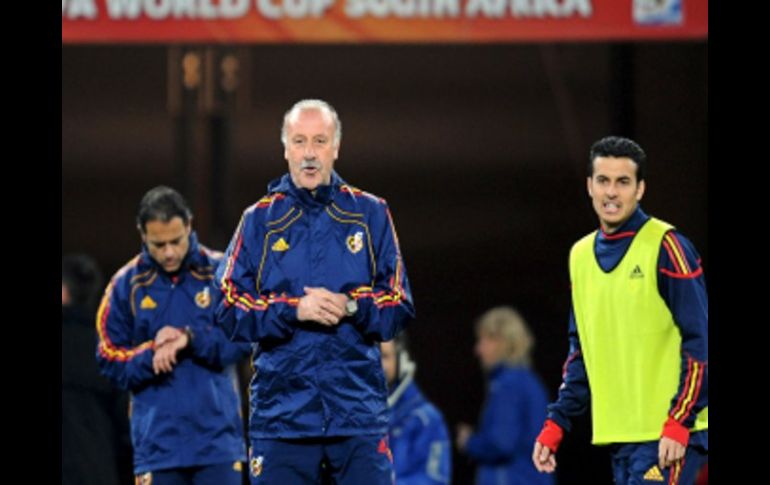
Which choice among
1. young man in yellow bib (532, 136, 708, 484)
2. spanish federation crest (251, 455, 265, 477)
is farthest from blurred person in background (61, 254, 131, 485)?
young man in yellow bib (532, 136, 708, 484)

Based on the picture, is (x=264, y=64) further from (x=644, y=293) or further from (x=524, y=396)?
(x=644, y=293)

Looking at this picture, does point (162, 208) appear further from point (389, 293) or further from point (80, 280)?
point (389, 293)

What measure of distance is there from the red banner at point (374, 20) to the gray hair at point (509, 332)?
5.08 feet

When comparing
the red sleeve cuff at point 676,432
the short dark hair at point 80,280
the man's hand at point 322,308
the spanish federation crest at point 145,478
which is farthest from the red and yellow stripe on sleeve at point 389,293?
the short dark hair at point 80,280

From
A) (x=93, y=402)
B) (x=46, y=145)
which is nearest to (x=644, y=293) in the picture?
(x=46, y=145)

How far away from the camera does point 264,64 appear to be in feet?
31.8

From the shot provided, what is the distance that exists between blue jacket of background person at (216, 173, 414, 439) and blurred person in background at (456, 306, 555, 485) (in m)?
3.19

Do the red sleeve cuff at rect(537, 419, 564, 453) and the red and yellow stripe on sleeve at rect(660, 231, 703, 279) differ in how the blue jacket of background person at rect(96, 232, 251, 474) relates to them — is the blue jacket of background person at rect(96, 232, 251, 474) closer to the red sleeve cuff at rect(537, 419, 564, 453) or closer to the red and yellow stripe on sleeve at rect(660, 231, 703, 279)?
the red sleeve cuff at rect(537, 419, 564, 453)

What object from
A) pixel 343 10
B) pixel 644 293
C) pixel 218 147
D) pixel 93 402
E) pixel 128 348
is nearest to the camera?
pixel 644 293

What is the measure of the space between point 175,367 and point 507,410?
8.56 ft

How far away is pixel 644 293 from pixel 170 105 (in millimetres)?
4527

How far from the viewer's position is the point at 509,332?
9062 millimetres

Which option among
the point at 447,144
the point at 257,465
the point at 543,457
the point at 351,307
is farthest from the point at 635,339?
the point at 447,144

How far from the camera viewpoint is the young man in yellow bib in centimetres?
558
